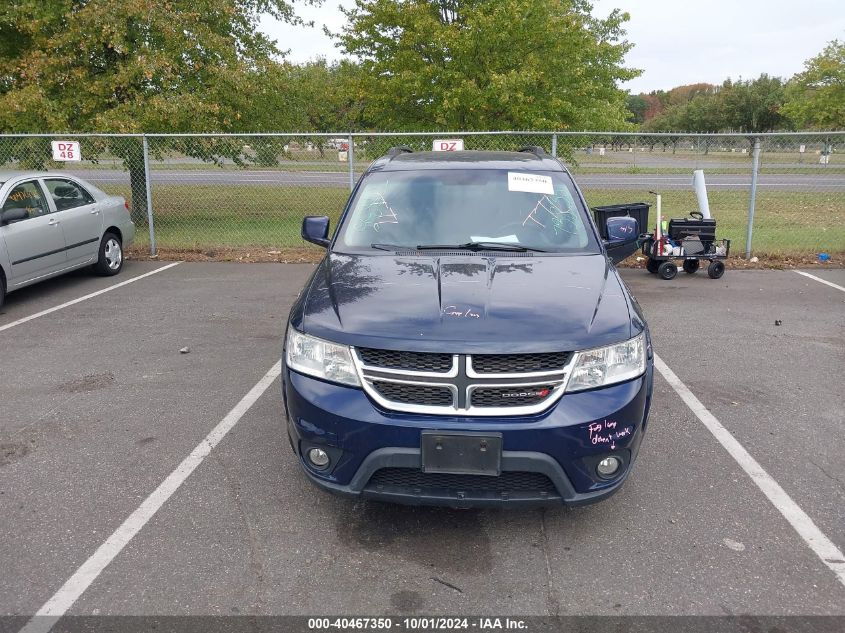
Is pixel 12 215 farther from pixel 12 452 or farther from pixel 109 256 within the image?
pixel 12 452

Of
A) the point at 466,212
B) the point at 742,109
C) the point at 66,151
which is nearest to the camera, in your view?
the point at 466,212

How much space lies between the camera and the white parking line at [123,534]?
2826 millimetres

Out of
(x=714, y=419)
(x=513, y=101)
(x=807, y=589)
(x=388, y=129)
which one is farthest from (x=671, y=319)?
(x=388, y=129)

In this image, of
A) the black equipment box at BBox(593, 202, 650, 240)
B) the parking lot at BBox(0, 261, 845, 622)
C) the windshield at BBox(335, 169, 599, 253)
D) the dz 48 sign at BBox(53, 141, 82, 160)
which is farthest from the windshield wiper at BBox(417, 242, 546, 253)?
the dz 48 sign at BBox(53, 141, 82, 160)

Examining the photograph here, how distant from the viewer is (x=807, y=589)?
297 centimetres

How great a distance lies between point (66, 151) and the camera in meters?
11.0

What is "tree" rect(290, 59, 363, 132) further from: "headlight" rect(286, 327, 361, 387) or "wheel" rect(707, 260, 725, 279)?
"headlight" rect(286, 327, 361, 387)

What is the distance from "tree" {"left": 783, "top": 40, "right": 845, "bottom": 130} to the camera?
122ft

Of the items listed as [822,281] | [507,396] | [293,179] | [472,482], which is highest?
[293,179]

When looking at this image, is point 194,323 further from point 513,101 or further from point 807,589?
point 513,101

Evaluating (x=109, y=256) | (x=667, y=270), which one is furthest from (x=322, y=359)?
(x=109, y=256)

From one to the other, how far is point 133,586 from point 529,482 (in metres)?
1.79

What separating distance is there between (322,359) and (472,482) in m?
0.89

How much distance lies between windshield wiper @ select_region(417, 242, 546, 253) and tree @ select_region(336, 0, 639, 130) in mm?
10374
